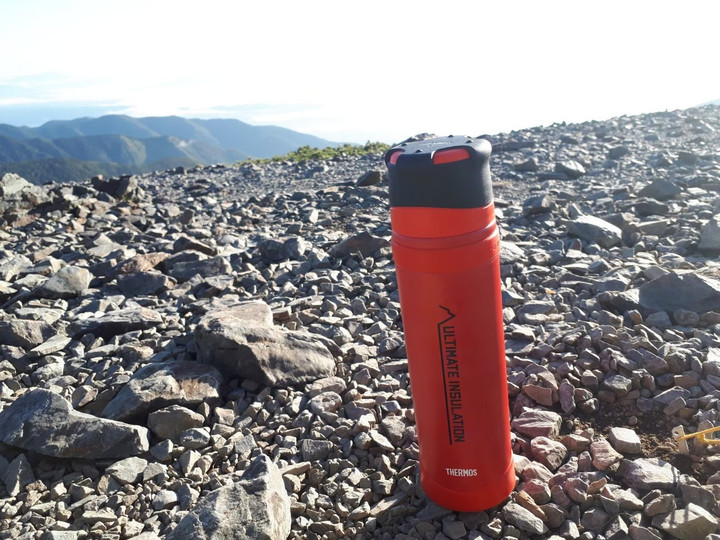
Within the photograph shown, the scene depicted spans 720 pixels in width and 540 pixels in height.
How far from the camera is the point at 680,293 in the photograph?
5738mm

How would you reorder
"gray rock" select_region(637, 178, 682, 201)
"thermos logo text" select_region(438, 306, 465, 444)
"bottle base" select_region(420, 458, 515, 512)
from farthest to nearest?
"gray rock" select_region(637, 178, 682, 201), "bottle base" select_region(420, 458, 515, 512), "thermos logo text" select_region(438, 306, 465, 444)

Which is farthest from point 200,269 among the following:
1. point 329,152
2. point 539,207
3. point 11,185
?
point 329,152

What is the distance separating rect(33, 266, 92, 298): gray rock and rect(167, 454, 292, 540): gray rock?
A: 500 cm

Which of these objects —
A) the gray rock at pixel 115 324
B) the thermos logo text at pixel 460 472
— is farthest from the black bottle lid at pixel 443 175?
the gray rock at pixel 115 324

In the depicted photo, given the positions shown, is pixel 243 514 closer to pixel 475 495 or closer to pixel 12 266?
pixel 475 495

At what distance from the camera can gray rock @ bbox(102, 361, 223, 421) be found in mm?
4262

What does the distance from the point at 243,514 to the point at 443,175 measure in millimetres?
2087

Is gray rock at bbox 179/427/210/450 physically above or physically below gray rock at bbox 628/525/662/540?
above

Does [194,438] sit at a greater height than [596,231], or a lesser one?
lesser

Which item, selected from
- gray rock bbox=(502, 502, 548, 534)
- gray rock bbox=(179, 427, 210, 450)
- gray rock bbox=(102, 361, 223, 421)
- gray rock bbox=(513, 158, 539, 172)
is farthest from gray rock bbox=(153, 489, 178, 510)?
gray rock bbox=(513, 158, 539, 172)

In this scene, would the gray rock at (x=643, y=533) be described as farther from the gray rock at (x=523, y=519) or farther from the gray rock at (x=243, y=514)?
the gray rock at (x=243, y=514)

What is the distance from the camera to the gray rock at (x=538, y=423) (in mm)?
4016

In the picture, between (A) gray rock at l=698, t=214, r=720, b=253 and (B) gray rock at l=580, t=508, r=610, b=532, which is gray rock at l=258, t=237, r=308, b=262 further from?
(B) gray rock at l=580, t=508, r=610, b=532

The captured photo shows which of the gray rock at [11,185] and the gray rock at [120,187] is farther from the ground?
the gray rock at [11,185]
